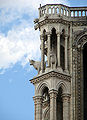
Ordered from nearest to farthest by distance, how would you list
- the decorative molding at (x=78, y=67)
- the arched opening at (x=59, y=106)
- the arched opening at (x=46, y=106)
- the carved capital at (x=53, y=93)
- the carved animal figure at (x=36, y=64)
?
the carved capital at (x=53, y=93) < the decorative molding at (x=78, y=67) < the arched opening at (x=59, y=106) < the carved animal figure at (x=36, y=64) < the arched opening at (x=46, y=106)

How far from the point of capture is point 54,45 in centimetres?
5953

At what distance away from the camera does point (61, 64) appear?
5922 cm

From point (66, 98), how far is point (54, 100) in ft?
4.11

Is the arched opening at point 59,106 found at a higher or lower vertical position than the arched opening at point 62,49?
lower

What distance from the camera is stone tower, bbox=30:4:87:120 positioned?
189 ft

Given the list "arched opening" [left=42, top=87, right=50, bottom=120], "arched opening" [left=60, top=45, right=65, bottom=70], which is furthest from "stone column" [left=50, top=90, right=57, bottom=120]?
"arched opening" [left=42, top=87, right=50, bottom=120]

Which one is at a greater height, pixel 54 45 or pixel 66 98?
pixel 54 45

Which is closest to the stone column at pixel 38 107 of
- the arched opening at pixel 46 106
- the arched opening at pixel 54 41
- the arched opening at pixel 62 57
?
the arched opening at pixel 46 106

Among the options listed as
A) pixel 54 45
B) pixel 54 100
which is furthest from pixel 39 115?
pixel 54 45

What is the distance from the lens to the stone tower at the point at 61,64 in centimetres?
5756

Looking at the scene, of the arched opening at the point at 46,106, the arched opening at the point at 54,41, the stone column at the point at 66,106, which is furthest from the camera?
the arched opening at the point at 46,106

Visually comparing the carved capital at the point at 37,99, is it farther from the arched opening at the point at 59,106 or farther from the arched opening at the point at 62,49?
the arched opening at the point at 62,49

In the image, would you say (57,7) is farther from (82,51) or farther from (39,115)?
(39,115)

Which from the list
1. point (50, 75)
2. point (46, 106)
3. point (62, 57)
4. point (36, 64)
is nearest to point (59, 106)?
point (50, 75)
